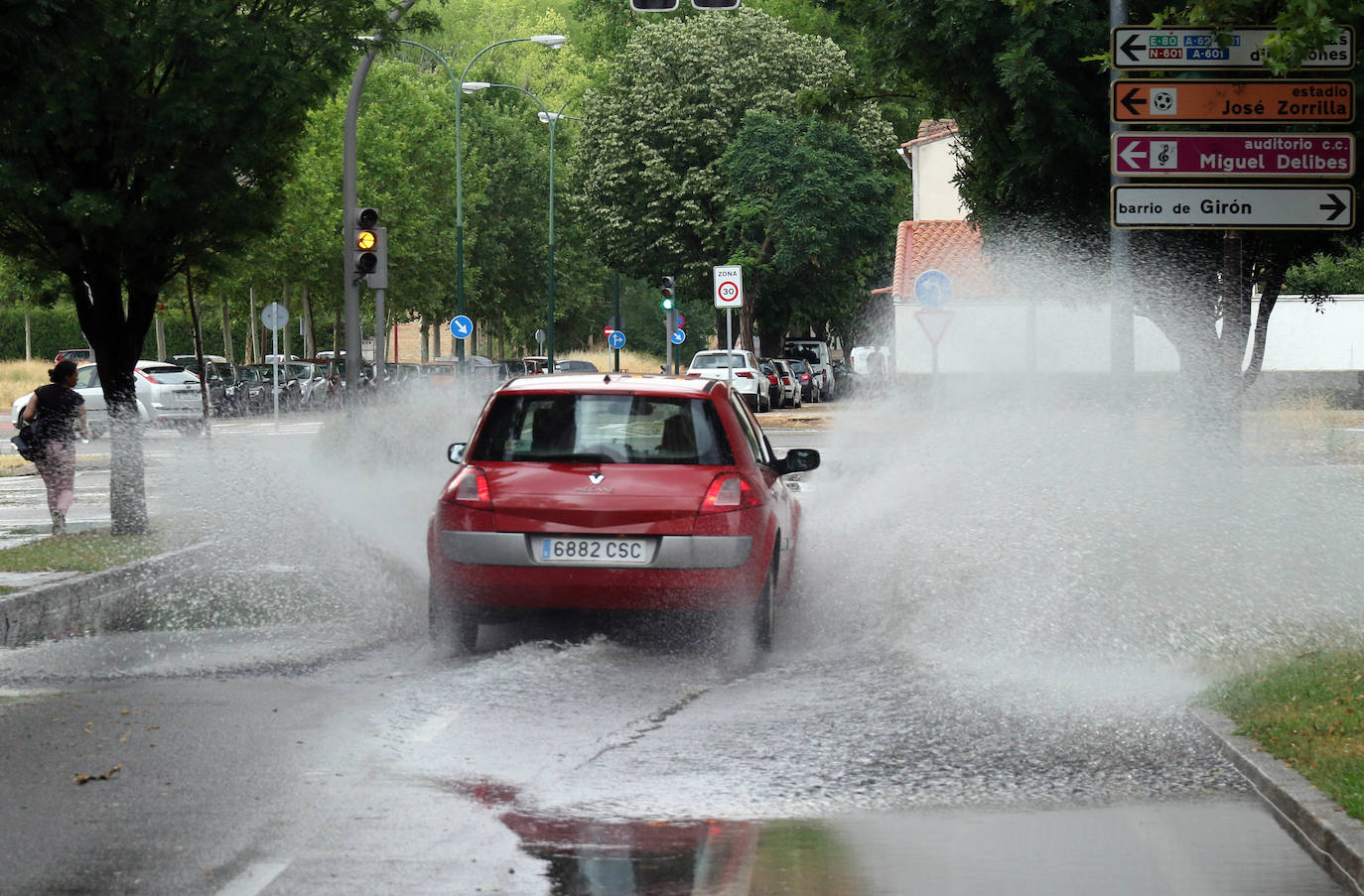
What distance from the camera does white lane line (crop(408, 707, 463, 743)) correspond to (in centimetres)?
755

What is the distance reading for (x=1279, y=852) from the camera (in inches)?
232

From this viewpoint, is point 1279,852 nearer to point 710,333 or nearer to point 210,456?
point 210,456

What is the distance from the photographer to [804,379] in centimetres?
6034

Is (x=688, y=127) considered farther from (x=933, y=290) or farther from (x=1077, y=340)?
(x=933, y=290)

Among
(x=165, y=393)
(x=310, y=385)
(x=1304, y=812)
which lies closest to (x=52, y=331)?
(x=310, y=385)

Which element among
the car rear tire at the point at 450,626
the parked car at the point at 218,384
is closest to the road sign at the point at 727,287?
the parked car at the point at 218,384

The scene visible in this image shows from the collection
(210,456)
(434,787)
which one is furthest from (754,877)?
(210,456)

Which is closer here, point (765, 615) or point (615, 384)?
point (765, 615)

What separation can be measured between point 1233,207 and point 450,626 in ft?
19.3

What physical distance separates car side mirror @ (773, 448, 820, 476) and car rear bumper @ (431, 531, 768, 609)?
168cm

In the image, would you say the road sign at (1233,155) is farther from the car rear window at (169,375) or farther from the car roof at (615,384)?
the car rear window at (169,375)

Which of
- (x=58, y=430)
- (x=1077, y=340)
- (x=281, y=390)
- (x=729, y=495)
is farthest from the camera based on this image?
(x=281, y=390)

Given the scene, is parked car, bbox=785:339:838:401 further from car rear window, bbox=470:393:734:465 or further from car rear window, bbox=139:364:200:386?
car rear window, bbox=470:393:734:465

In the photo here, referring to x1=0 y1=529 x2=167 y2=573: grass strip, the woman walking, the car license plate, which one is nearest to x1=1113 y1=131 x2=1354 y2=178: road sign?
the car license plate
